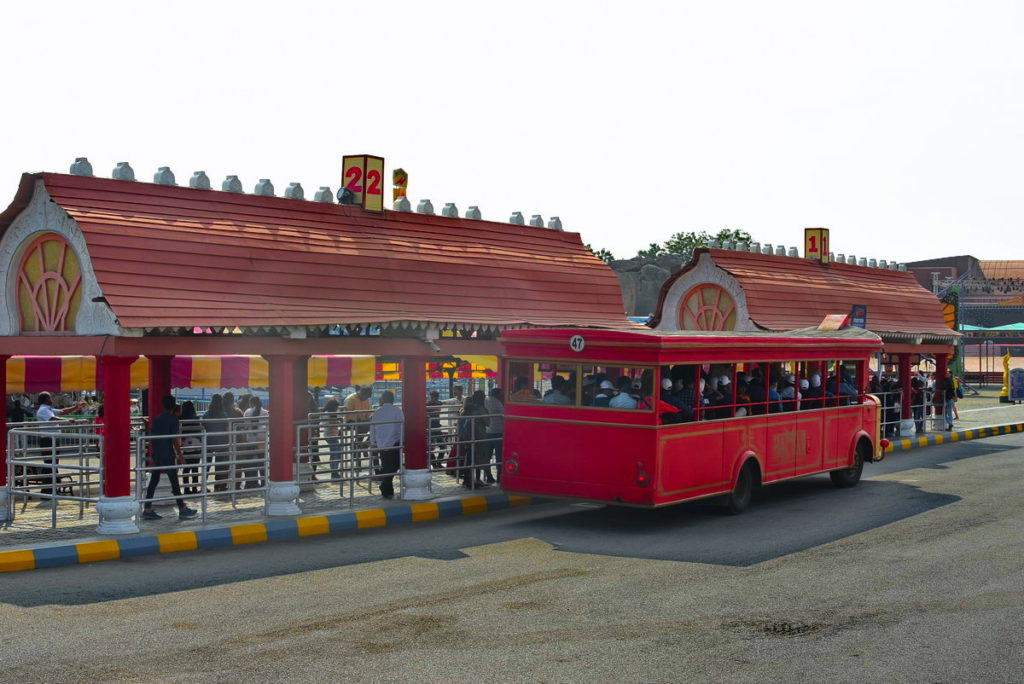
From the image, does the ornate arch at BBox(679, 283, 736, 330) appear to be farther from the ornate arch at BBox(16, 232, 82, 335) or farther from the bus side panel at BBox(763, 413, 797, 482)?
the ornate arch at BBox(16, 232, 82, 335)

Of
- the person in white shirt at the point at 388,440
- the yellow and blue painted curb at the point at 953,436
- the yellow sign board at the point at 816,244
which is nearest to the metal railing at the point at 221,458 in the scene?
the person in white shirt at the point at 388,440

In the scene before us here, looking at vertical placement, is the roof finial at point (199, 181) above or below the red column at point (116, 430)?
above

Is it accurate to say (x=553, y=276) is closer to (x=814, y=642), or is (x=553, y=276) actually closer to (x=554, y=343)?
(x=554, y=343)

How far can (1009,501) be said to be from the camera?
1708 centimetres

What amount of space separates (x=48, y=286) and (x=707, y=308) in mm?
15931

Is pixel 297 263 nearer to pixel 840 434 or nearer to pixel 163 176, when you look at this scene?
pixel 163 176

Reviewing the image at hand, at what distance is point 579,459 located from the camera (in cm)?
1477

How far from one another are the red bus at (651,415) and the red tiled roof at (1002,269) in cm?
9071

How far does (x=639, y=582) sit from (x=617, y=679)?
3391 millimetres

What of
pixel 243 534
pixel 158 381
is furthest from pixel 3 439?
pixel 243 534

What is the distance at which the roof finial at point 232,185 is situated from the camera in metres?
15.7

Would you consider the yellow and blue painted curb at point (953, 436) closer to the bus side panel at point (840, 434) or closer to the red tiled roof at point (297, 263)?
the bus side panel at point (840, 434)

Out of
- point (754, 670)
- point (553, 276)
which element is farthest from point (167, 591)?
point (553, 276)

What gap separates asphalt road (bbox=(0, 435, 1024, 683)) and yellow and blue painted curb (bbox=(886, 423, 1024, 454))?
1112cm
